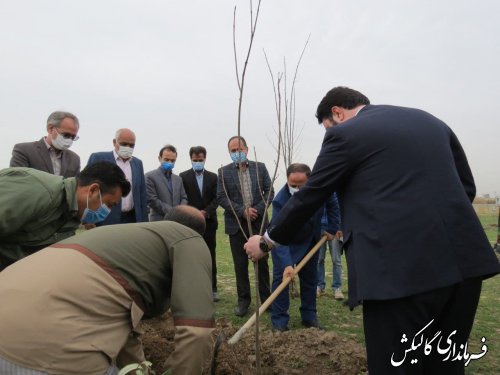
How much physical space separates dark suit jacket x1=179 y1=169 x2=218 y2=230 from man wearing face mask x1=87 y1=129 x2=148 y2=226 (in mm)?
1024

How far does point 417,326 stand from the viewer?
5.82 ft

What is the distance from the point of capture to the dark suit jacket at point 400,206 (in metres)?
1.72

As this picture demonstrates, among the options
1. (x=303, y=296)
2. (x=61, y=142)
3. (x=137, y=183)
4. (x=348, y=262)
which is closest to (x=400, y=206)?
(x=348, y=262)

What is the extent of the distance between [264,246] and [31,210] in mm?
1309

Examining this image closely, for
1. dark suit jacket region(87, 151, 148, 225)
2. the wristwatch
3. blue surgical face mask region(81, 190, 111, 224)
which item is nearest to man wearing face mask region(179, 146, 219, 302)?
dark suit jacket region(87, 151, 148, 225)

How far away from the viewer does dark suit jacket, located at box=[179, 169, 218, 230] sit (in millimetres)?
5566

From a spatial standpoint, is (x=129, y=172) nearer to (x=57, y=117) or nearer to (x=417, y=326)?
(x=57, y=117)

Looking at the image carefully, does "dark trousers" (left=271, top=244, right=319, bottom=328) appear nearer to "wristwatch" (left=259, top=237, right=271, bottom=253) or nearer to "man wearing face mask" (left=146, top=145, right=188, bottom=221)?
"wristwatch" (left=259, top=237, right=271, bottom=253)

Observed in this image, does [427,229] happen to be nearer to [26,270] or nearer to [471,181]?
[471,181]

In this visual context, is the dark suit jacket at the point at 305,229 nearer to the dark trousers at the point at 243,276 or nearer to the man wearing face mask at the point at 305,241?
the man wearing face mask at the point at 305,241

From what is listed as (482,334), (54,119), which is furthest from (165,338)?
(482,334)

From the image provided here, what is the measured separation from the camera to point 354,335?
4160 millimetres

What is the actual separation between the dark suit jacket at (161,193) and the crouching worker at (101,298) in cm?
307

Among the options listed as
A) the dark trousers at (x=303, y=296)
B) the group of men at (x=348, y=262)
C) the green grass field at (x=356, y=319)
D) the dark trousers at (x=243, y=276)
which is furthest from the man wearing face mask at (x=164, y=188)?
the group of men at (x=348, y=262)
